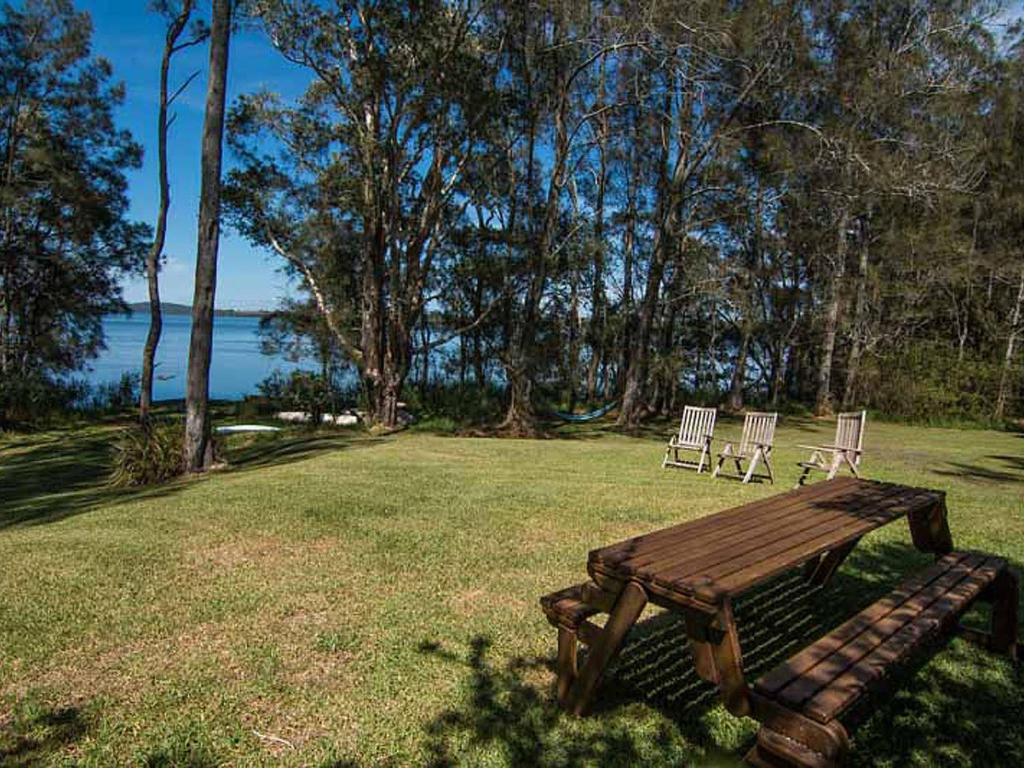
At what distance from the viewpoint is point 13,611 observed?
3236 millimetres

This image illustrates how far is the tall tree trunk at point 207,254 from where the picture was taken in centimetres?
756

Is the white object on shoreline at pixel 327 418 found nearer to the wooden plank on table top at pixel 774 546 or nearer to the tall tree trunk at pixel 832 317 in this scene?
the wooden plank on table top at pixel 774 546

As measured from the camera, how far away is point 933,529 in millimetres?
3594

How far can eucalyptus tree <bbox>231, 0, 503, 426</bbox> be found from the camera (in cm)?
1051

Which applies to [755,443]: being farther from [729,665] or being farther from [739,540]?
[729,665]

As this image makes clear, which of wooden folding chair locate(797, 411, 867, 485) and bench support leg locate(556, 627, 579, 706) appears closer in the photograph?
bench support leg locate(556, 627, 579, 706)

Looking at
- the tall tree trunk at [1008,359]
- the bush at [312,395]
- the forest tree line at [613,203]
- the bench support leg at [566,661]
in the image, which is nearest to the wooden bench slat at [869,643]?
the bench support leg at [566,661]

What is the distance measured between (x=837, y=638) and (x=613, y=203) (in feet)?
54.9

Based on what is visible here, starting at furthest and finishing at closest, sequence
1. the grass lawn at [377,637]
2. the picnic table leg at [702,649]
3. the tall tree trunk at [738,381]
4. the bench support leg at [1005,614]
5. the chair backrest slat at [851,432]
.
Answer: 1. the tall tree trunk at [738,381]
2. the chair backrest slat at [851,432]
3. the bench support leg at [1005,614]
4. the grass lawn at [377,637]
5. the picnic table leg at [702,649]

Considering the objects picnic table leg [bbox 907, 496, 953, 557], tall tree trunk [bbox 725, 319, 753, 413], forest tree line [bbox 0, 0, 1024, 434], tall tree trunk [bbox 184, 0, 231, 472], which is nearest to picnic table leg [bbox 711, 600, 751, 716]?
picnic table leg [bbox 907, 496, 953, 557]

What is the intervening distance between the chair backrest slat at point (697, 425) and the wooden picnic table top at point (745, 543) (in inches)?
176

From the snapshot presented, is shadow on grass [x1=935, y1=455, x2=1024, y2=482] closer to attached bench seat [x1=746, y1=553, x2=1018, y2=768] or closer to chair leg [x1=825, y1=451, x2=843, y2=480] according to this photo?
chair leg [x1=825, y1=451, x2=843, y2=480]

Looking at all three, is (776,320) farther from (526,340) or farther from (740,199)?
(526,340)

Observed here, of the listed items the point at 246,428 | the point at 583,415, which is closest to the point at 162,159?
the point at 246,428
